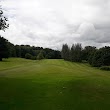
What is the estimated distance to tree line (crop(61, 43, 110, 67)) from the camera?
102m

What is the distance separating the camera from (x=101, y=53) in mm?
105438

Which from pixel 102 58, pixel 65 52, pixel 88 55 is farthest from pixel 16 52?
pixel 102 58

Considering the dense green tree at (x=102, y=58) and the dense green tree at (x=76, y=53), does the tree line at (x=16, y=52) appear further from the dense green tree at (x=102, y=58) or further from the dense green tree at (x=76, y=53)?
the dense green tree at (x=102, y=58)

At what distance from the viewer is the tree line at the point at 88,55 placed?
4021 inches

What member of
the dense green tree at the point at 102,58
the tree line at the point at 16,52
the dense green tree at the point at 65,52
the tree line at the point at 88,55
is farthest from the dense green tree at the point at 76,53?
the dense green tree at the point at 102,58

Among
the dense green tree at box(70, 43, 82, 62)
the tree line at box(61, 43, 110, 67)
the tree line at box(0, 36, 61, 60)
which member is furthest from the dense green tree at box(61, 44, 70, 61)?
the tree line at box(0, 36, 61, 60)

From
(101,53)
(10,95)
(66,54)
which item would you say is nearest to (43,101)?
(10,95)

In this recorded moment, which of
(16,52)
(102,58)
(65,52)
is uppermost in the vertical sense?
(65,52)

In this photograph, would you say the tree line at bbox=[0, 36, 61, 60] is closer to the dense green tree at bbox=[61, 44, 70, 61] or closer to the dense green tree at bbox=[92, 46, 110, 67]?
the dense green tree at bbox=[61, 44, 70, 61]

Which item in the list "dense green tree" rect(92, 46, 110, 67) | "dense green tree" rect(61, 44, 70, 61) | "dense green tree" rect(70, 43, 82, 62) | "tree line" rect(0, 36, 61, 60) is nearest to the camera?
"tree line" rect(0, 36, 61, 60)

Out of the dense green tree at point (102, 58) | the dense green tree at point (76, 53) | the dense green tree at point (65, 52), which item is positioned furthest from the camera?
the dense green tree at point (65, 52)

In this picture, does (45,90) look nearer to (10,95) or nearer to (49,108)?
(10,95)

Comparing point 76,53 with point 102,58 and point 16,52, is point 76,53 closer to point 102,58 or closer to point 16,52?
point 16,52

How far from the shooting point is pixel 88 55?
148375mm
